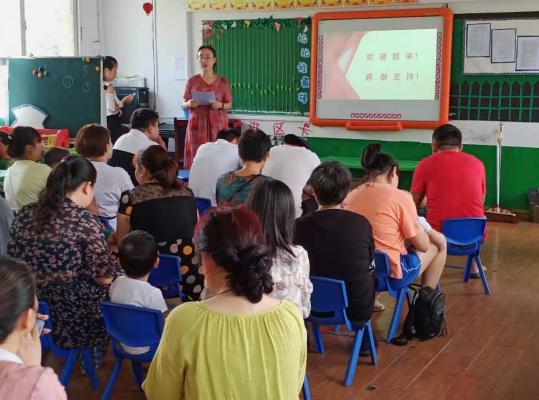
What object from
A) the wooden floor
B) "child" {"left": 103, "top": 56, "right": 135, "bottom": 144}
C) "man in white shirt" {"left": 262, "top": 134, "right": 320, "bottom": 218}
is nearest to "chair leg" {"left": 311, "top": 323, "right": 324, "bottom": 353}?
the wooden floor

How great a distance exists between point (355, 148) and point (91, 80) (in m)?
3.04

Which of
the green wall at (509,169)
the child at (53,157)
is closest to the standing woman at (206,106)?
the green wall at (509,169)

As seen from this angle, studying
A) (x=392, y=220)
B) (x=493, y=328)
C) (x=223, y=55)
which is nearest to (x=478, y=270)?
(x=493, y=328)

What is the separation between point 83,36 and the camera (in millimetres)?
8820

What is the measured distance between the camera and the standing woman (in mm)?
6910

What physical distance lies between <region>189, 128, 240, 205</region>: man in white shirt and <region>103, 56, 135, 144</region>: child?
2516 mm

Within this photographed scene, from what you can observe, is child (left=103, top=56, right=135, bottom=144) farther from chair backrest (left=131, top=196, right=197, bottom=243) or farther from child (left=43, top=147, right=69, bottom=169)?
chair backrest (left=131, top=196, right=197, bottom=243)

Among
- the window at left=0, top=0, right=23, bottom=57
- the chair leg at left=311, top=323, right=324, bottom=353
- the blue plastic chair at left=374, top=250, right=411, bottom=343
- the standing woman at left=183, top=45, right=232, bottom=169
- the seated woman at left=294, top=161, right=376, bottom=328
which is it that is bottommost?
the chair leg at left=311, top=323, right=324, bottom=353

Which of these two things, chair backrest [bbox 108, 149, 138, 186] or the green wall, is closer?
chair backrest [bbox 108, 149, 138, 186]

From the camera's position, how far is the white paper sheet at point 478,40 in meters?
7.00

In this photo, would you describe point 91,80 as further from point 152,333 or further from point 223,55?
point 152,333

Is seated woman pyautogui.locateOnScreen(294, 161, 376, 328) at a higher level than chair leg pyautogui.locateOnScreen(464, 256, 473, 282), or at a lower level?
higher

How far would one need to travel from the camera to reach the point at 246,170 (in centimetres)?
398

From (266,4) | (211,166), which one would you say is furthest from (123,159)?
(266,4)
